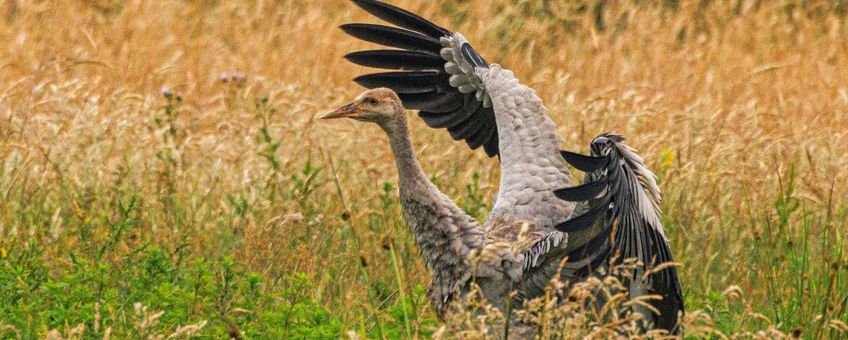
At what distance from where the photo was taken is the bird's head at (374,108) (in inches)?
208

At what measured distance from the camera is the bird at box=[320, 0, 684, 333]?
4.66 metres

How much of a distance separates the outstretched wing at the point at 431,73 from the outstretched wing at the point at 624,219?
1.48 meters

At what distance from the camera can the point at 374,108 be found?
5.30 metres

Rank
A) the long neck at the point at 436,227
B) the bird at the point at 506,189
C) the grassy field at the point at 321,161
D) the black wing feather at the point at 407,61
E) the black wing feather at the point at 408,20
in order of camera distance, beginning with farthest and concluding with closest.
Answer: the black wing feather at the point at 407,61 < the black wing feather at the point at 408,20 < the long neck at the point at 436,227 < the grassy field at the point at 321,161 < the bird at the point at 506,189

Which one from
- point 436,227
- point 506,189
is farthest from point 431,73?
point 436,227

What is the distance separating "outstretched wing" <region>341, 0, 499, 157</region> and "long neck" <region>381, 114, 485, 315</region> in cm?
116

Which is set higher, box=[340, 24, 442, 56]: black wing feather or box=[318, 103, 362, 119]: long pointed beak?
box=[340, 24, 442, 56]: black wing feather

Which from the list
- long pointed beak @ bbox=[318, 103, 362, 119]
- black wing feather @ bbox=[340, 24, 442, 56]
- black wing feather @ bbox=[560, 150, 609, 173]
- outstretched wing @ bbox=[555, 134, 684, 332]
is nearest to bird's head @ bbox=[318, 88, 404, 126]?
long pointed beak @ bbox=[318, 103, 362, 119]

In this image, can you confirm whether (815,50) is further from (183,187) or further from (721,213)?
(183,187)

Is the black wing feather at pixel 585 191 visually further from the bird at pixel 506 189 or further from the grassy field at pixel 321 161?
the grassy field at pixel 321 161

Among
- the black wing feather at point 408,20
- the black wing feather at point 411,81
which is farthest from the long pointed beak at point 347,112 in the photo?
the black wing feather at point 411,81

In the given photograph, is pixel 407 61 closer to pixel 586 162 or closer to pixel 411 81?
pixel 411 81

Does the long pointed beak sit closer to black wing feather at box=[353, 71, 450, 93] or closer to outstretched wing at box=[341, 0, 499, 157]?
outstretched wing at box=[341, 0, 499, 157]

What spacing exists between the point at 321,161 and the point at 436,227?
2699 mm
